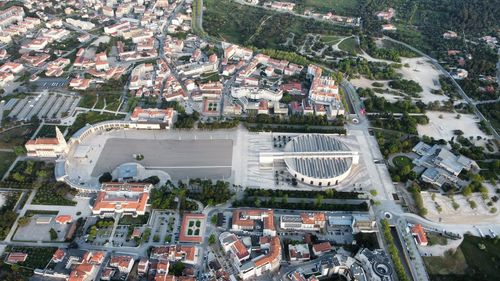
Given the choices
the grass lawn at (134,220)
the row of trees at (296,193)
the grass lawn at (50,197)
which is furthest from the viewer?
the row of trees at (296,193)

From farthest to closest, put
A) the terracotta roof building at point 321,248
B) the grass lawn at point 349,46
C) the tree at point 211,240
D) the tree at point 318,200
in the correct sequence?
the grass lawn at point 349,46 < the tree at point 318,200 < the tree at point 211,240 < the terracotta roof building at point 321,248

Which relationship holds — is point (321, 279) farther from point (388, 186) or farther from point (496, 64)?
point (496, 64)

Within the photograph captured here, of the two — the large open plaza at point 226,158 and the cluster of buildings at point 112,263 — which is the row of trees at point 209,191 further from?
the cluster of buildings at point 112,263

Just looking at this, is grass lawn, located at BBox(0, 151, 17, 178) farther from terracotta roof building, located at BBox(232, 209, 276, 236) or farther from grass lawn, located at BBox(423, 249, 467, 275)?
grass lawn, located at BBox(423, 249, 467, 275)

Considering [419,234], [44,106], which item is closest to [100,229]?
[44,106]

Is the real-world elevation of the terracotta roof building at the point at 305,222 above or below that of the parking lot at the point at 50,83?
below

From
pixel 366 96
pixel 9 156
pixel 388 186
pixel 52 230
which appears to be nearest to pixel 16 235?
pixel 52 230

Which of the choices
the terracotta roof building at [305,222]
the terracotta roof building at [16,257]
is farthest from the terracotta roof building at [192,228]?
the terracotta roof building at [16,257]

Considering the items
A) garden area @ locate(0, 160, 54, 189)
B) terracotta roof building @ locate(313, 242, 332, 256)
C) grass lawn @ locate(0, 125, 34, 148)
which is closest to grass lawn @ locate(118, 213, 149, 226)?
garden area @ locate(0, 160, 54, 189)
